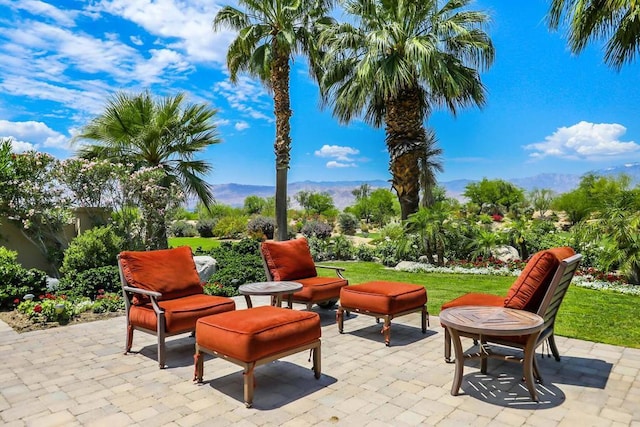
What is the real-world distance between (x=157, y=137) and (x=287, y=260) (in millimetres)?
6022

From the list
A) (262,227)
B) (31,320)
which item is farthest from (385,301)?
(262,227)

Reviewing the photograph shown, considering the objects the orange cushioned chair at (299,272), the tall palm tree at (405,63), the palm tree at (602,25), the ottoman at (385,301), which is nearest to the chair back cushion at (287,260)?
the orange cushioned chair at (299,272)

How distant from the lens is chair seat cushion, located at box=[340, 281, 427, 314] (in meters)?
4.97

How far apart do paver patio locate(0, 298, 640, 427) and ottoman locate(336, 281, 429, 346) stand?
1.13ft

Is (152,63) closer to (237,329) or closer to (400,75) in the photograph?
(400,75)

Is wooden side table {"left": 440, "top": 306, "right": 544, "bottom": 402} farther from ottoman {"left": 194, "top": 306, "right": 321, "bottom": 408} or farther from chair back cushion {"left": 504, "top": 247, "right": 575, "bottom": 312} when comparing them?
ottoman {"left": 194, "top": 306, "right": 321, "bottom": 408}

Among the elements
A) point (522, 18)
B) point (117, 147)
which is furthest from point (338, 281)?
point (522, 18)

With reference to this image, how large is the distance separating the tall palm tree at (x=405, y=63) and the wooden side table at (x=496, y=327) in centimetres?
793

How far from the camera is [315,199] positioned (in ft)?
151

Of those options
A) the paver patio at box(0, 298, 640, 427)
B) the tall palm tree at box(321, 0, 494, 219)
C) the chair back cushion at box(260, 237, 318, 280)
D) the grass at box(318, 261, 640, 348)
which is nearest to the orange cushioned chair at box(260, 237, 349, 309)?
the chair back cushion at box(260, 237, 318, 280)

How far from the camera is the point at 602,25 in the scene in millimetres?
8281

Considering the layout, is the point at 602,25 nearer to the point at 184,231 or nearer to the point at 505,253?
the point at 505,253

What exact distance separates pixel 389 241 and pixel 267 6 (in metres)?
7.63

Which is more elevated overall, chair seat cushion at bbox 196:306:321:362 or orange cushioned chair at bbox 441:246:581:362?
orange cushioned chair at bbox 441:246:581:362
